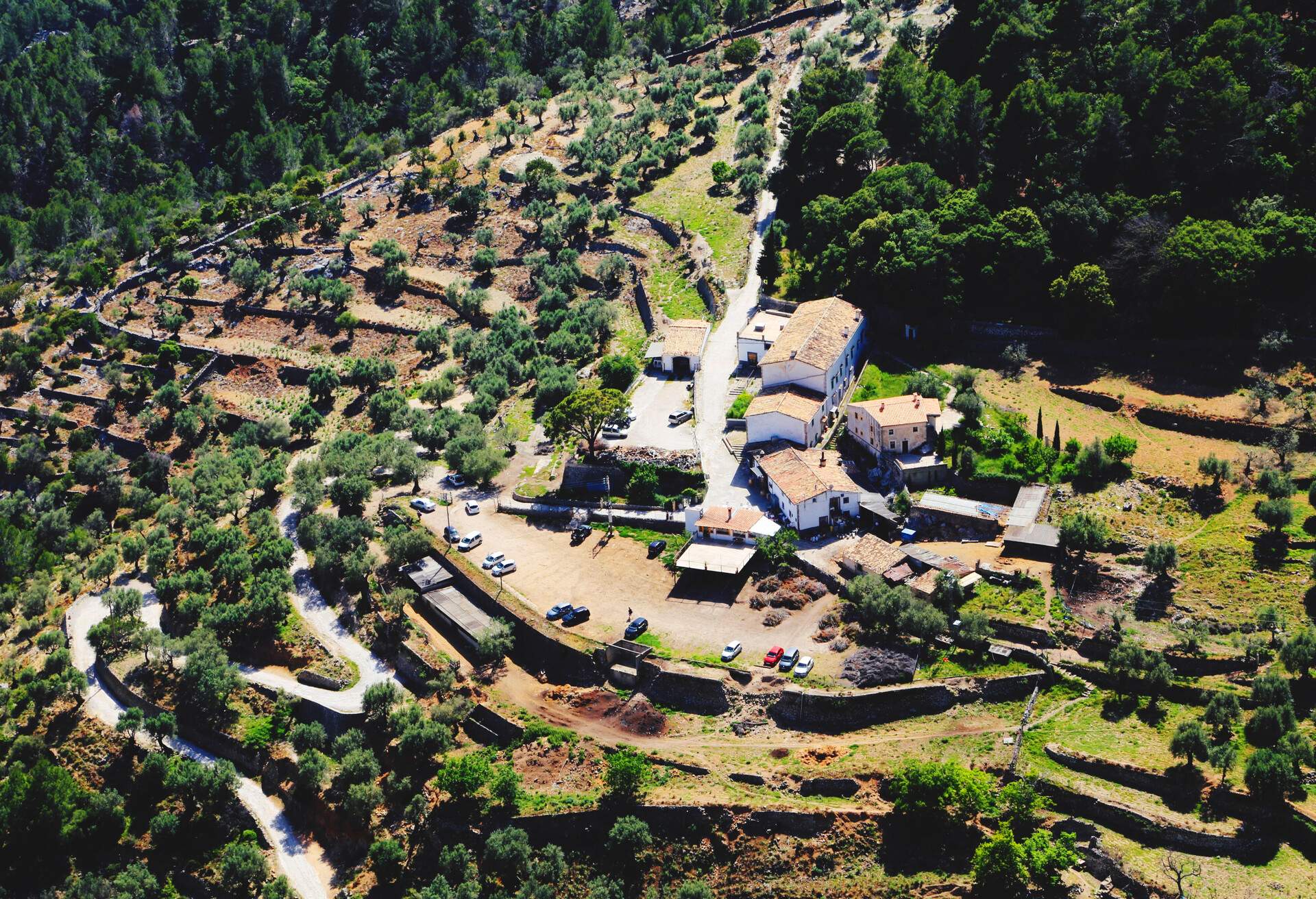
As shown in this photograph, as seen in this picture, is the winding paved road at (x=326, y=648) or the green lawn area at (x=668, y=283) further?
the green lawn area at (x=668, y=283)

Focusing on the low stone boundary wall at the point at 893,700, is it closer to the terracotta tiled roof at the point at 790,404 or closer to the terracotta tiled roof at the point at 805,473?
the terracotta tiled roof at the point at 805,473

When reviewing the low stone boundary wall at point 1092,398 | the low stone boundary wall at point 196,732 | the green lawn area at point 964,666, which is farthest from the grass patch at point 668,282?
the low stone boundary wall at point 196,732

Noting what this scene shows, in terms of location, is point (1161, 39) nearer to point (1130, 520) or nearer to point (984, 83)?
point (984, 83)

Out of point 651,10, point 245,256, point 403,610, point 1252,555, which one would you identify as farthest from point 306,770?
point 651,10

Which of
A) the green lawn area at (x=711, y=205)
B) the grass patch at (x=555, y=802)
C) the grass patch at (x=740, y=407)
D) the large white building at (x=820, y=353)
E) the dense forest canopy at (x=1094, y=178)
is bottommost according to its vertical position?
the grass patch at (x=555, y=802)

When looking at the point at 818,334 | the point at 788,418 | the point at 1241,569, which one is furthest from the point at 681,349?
the point at 1241,569

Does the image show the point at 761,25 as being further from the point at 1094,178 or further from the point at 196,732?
the point at 196,732

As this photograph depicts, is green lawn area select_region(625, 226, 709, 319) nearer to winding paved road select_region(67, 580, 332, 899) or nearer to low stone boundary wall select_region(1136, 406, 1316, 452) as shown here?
low stone boundary wall select_region(1136, 406, 1316, 452)
